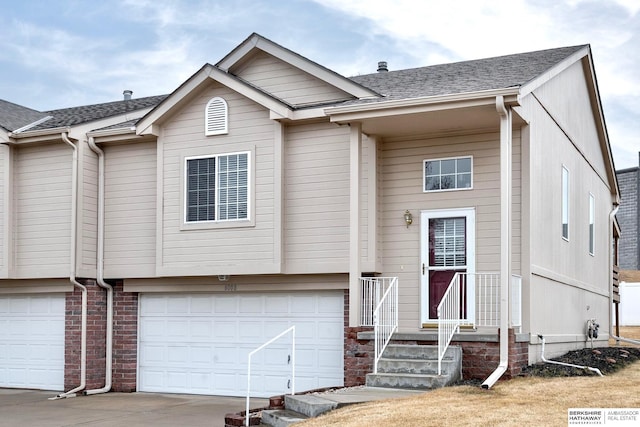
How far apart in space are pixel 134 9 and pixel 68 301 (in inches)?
415

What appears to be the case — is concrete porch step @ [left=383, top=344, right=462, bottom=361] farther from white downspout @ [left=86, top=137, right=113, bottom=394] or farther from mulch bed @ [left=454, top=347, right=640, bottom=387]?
white downspout @ [left=86, top=137, right=113, bottom=394]

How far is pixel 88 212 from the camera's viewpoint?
16.4 m

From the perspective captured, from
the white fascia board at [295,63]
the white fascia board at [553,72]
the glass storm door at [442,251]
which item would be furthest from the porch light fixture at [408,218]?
the white fascia board at [553,72]

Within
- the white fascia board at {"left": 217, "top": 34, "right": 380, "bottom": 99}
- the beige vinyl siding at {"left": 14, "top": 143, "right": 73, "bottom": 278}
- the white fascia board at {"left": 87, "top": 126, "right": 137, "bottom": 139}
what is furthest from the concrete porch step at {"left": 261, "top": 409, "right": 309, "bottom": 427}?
the white fascia board at {"left": 87, "top": 126, "right": 137, "bottom": 139}

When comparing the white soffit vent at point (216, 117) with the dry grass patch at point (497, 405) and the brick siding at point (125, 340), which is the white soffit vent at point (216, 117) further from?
the dry grass patch at point (497, 405)

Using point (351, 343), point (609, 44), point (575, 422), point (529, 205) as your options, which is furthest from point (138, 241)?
point (609, 44)

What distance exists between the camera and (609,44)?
74.7 ft

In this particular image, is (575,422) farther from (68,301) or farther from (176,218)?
(68,301)

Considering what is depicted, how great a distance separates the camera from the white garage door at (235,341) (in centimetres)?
1488

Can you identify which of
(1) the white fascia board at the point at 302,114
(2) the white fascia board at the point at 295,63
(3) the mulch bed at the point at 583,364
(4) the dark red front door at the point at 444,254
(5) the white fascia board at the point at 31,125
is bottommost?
(3) the mulch bed at the point at 583,364

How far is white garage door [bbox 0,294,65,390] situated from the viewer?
663 inches

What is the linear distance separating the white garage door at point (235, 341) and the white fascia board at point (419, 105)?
3340mm

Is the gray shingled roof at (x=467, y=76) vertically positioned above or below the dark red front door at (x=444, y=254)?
above

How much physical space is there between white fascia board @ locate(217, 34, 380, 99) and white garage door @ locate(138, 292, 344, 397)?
11.7 ft
